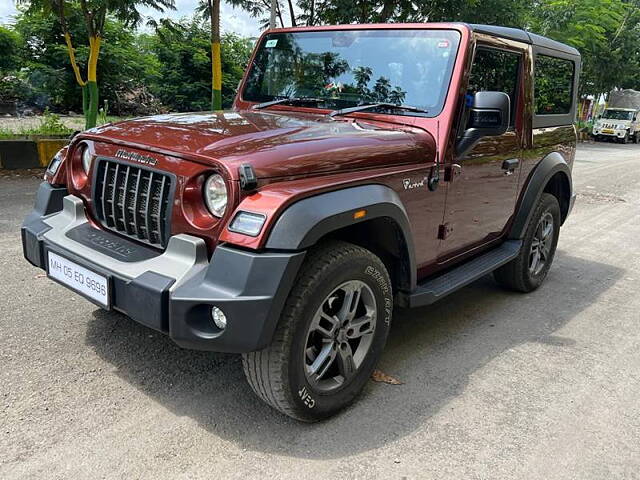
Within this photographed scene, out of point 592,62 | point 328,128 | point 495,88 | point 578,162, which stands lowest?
point 578,162

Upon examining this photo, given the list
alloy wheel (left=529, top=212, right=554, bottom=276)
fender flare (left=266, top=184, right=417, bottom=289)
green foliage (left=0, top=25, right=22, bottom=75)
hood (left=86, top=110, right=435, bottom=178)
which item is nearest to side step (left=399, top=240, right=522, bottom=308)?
fender flare (left=266, top=184, right=417, bottom=289)

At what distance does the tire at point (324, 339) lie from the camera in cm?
247

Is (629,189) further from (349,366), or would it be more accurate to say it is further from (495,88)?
(349,366)

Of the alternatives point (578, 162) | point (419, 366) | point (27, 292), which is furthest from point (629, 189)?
point (27, 292)

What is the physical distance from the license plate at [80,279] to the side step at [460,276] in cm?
157

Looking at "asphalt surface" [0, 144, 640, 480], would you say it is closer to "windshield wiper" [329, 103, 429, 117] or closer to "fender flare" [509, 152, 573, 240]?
"fender flare" [509, 152, 573, 240]

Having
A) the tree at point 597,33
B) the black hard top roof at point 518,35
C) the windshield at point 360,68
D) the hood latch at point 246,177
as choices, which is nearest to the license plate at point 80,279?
the hood latch at point 246,177

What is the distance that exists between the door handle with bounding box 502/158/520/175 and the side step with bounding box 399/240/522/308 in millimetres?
596

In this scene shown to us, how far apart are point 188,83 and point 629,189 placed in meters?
15.9

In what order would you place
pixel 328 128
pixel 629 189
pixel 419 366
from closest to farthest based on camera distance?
pixel 328 128
pixel 419 366
pixel 629 189

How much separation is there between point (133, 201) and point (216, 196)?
0.51 metres

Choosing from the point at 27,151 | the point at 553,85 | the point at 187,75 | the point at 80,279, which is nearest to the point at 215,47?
the point at 27,151

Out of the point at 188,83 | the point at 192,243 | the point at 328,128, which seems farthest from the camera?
the point at 188,83

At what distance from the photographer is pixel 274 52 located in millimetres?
4148
